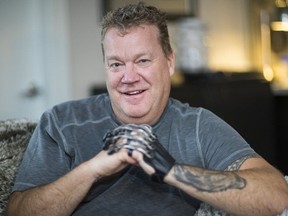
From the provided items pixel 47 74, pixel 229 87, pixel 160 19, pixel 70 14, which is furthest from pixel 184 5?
pixel 160 19

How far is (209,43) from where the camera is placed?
133 inches

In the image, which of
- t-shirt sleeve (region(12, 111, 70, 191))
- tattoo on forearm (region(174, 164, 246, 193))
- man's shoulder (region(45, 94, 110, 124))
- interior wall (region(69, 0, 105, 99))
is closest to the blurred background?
interior wall (region(69, 0, 105, 99))

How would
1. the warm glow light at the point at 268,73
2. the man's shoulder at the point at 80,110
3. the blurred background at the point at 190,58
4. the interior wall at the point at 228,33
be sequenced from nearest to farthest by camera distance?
1. the man's shoulder at the point at 80,110
2. the blurred background at the point at 190,58
3. the interior wall at the point at 228,33
4. the warm glow light at the point at 268,73

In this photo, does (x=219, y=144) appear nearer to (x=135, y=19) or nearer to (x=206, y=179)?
(x=206, y=179)

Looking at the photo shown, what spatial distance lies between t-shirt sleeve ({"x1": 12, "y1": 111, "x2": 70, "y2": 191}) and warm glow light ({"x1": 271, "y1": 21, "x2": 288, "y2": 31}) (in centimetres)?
289

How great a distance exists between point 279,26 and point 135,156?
10.1 ft

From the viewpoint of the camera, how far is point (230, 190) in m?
1.14

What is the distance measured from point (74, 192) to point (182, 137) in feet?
1.26

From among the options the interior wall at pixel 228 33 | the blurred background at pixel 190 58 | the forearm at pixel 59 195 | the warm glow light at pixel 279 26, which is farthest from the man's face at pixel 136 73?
the warm glow light at pixel 279 26

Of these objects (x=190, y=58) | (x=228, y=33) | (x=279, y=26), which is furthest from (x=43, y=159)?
(x=279, y=26)

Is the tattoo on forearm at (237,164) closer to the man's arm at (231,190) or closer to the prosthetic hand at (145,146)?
the man's arm at (231,190)

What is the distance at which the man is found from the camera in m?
1.14

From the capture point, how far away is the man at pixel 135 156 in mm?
1144

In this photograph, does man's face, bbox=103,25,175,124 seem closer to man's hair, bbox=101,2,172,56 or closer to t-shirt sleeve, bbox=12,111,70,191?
man's hair, bbox=101,2,172,56
